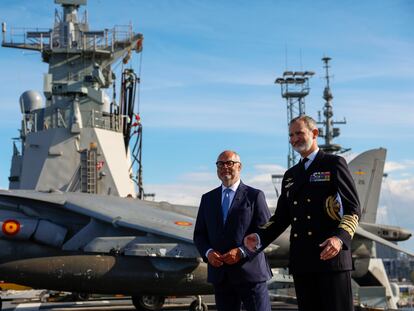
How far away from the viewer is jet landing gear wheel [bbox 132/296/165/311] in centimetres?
1317

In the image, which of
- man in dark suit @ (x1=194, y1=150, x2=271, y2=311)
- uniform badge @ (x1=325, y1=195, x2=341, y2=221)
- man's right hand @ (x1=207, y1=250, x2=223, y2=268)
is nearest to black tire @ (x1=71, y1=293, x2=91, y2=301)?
man in dark suit @ (x1=194, y1=150, x2=271, y2=311)

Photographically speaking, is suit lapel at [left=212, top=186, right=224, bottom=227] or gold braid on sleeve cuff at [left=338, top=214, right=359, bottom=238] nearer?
gold braid on sleeve cuff at [left=338, top=214, right=359, bottom=238]

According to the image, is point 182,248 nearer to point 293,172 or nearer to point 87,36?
point 293,172

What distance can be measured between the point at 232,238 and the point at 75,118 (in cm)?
1429

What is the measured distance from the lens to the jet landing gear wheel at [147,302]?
13.2 meters

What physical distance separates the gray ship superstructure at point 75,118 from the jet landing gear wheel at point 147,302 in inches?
186

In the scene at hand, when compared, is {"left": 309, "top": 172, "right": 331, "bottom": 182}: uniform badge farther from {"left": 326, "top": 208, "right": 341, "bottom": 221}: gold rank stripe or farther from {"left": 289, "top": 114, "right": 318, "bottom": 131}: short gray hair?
{"left": 289, "top": 114, "right": 318, "bottom": 131}: short gray hair

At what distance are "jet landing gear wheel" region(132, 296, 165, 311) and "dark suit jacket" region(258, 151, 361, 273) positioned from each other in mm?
9583

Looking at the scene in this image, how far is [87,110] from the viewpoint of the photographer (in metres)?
19.5

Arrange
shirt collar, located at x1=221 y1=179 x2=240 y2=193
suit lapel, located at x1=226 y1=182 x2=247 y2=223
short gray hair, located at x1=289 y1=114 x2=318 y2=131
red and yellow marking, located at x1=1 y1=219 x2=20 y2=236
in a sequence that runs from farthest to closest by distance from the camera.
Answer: red and yellow marking, located at x1=1 y1=219 x2=20 y2=236 < shirt collar, located at x1=221 y1=179 x2=240 y2=193 < suit lapel, located at x1=226 y1=182 x2=247 y2=223 < short gray hair, located at x1=289 y1=114 x2=318 y2=131

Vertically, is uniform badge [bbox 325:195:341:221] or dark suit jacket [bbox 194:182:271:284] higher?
uniform badge [bbox 325:195:341:221]

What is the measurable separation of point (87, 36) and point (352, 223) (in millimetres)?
18728

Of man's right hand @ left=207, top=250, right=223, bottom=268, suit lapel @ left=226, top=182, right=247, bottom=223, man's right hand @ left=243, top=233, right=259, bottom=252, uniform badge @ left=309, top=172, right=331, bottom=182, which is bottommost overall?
man's right hand @ left=207, top=250, right=223, bottom=268

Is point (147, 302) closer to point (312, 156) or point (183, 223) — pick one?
point (183, 223)
